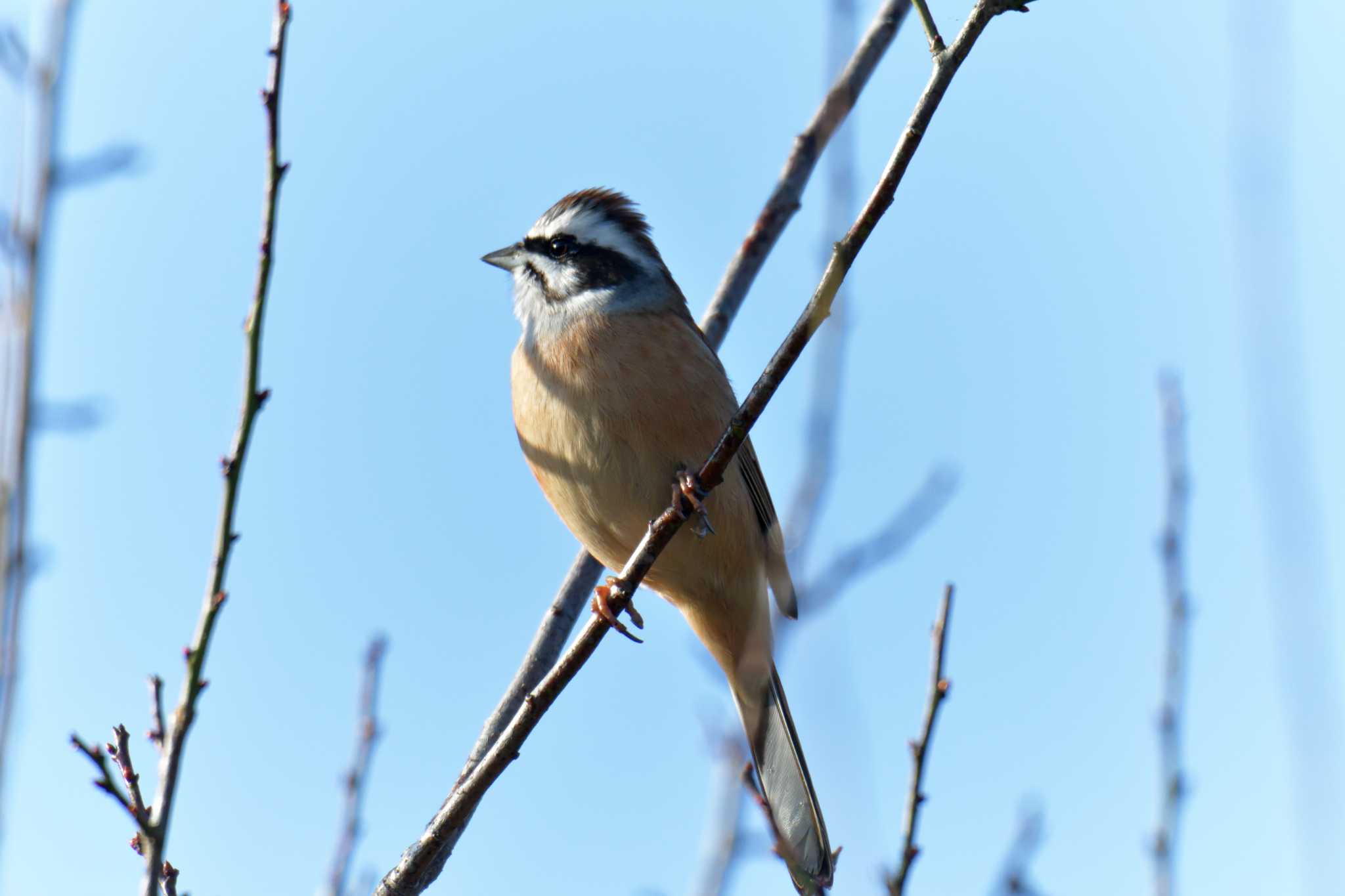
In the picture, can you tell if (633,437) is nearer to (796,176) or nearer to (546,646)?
(546,646)

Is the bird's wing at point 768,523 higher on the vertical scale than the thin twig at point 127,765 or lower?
higher

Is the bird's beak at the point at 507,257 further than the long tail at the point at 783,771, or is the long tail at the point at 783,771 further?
the bird's beak at the point at 507,257

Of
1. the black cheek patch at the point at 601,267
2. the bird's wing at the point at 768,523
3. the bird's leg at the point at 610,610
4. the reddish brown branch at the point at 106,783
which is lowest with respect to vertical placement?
the reddish brown branch at the point at 106,783

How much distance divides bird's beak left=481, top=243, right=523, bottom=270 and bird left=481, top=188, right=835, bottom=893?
0.37 meters

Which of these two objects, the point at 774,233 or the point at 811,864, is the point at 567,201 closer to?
the point at 774,233

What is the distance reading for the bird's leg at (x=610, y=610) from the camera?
4086 mm

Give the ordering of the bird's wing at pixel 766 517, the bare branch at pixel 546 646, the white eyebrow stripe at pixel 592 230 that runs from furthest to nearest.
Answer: the white eyebrow stripe at pixel 592 230
the bird's wing at pixel 766 517
the bare branch at pixel 546 646

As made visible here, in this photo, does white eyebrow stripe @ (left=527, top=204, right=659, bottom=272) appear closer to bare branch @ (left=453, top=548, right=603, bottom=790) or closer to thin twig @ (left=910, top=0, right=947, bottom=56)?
bare branch @ (left=453, top=548, right=603, bottom=790)

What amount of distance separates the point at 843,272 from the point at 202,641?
178 centimetres

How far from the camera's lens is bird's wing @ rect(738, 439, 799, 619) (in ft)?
18.3

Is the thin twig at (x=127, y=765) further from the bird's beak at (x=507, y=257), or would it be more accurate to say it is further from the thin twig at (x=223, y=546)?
the bird's beak at (x=507, y=257)

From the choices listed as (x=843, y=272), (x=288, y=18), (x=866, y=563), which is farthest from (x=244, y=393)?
(x=866, y=563)

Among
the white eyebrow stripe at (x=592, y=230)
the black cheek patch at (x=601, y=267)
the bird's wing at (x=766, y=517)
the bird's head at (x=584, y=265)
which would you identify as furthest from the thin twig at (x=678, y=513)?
the white eyebrow stripe at (x=592, y=230)

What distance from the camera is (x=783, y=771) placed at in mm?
5504
